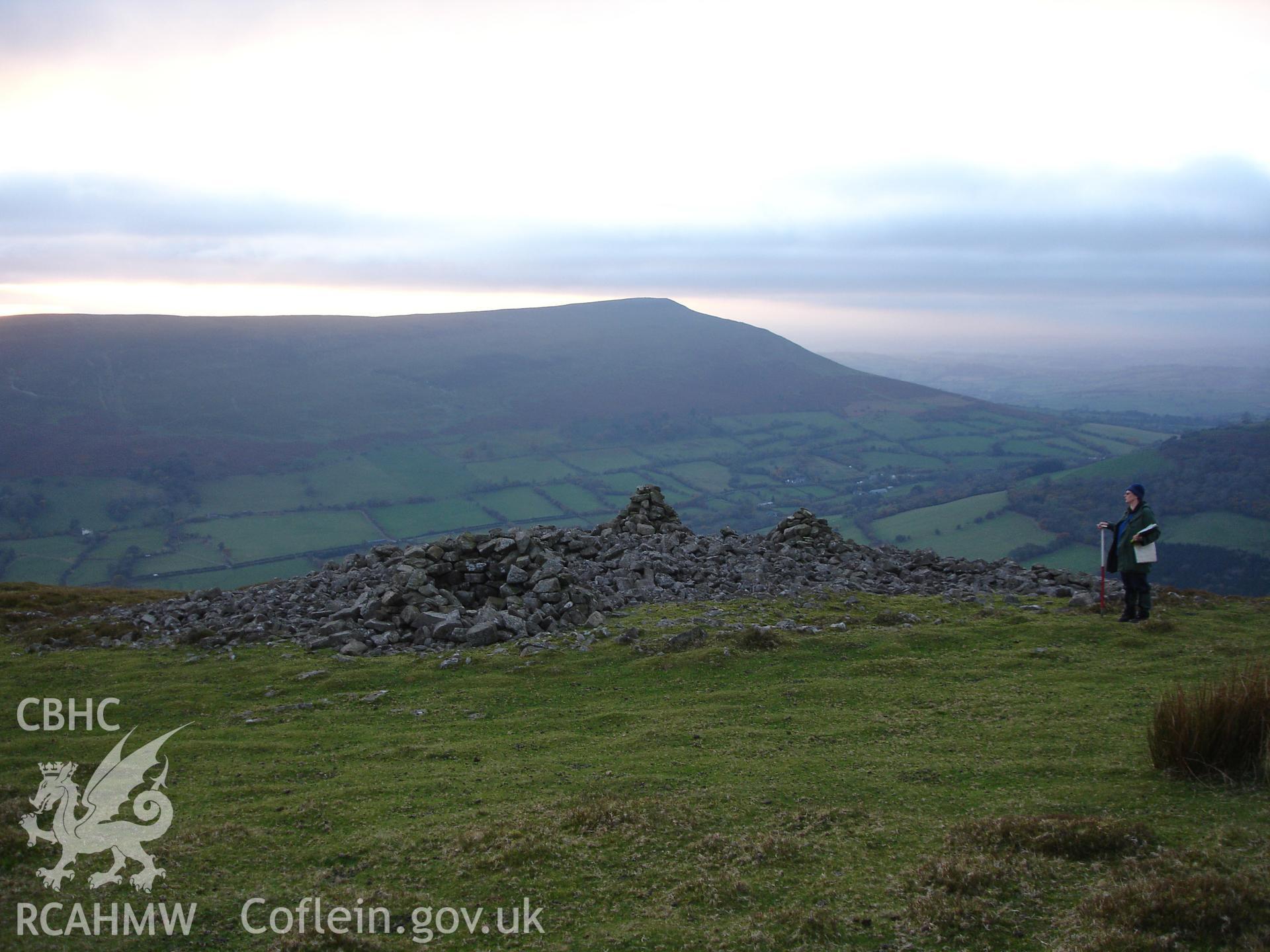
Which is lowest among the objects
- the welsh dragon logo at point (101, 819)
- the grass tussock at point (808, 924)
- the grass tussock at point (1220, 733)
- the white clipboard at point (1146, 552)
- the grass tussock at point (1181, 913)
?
the welsh dragon logo at point (101, 819)

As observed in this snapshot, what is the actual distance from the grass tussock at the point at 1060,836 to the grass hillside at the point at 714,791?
3 centimetres

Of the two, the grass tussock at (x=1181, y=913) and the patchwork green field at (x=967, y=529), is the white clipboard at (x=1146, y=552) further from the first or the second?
the patchwork green field at (x=967, y=529)

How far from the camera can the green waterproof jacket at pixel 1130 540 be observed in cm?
1688

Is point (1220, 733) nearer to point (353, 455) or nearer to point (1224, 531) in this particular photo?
point (1224, 531)

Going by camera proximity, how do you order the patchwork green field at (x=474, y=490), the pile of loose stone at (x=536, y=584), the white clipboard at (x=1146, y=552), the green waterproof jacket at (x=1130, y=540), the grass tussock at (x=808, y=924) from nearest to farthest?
the grass tussock at (x=808, y=924) < the white clipboard at (x=1146, y=552) < the green waterproof jacket at (x=1130, y=540) < the pile of loose stone at (x=536, y=584) < the patchwork green field at (x=474, y=490)

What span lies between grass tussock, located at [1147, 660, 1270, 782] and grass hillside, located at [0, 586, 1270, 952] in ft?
0.86

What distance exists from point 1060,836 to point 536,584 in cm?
1517

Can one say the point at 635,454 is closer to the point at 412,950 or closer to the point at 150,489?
the point at 150,489

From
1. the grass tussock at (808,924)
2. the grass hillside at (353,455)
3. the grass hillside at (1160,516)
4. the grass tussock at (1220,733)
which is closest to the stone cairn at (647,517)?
the grass tussock at (1220,733)

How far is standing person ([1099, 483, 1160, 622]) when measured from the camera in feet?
55.6

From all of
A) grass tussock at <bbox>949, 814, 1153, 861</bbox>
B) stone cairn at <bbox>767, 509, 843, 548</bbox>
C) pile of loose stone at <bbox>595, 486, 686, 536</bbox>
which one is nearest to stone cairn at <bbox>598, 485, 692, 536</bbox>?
pile of loose stone at <bbox>595, 486, 686, 536</bbox>

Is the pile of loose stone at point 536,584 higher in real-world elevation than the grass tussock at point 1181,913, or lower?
lower

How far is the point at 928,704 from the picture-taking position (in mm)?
13383

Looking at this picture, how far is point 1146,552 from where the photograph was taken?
16.6 meters
